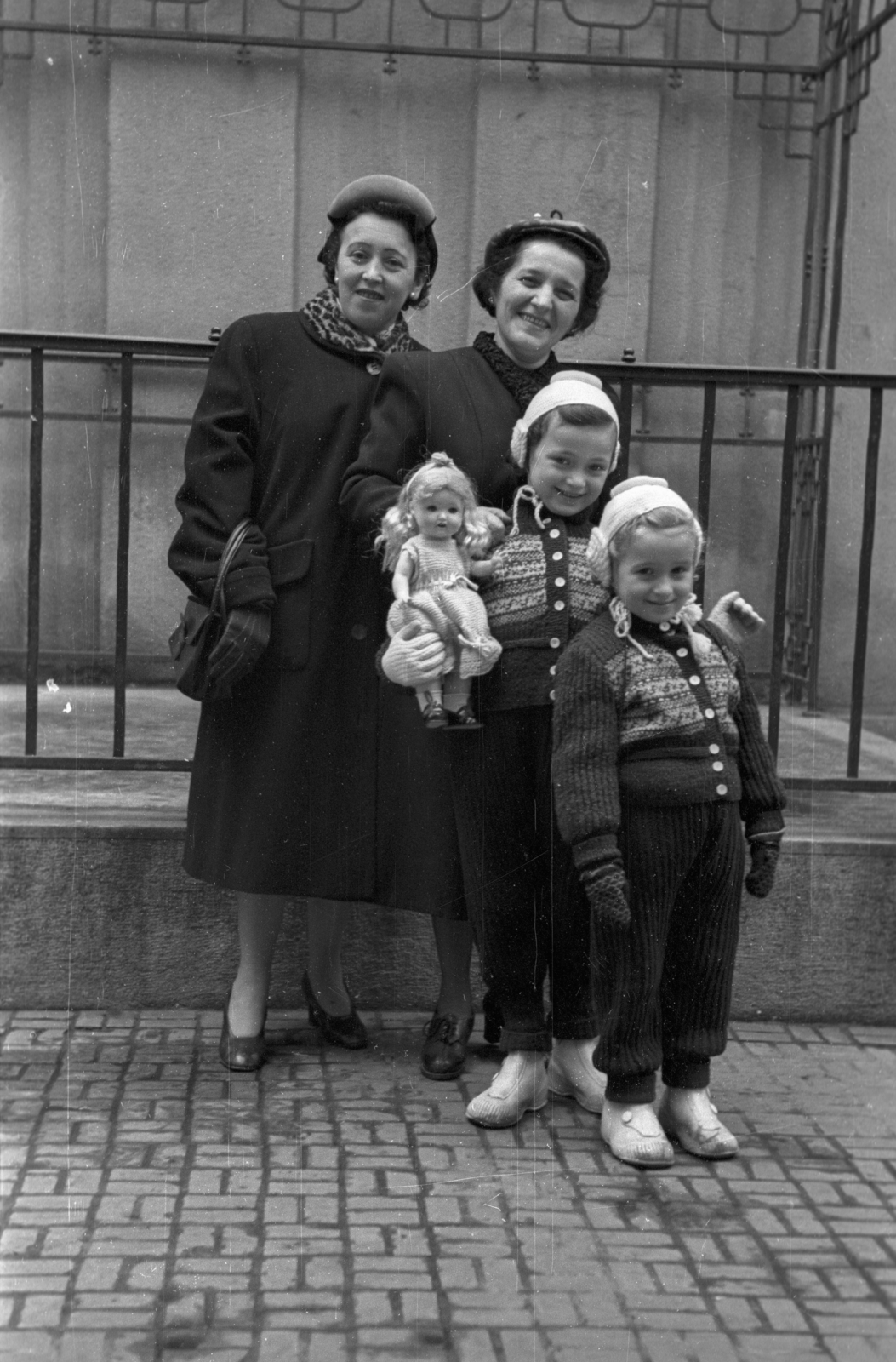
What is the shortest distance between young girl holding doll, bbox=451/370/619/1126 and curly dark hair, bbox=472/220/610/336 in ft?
0.96

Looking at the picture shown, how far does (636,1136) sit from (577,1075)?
36cm

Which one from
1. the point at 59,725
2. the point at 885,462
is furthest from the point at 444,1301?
the point at 885,462

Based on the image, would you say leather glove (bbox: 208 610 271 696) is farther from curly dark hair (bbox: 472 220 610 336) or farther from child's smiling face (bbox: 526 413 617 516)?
curly dark hair (bbox: 472 220 610 336)

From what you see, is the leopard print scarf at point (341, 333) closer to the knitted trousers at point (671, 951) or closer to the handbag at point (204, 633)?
the handbag at point (204, 633)

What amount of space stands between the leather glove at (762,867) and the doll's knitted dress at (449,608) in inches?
26.7

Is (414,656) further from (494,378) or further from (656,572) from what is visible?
(494,378)

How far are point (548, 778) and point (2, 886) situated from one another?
5.16ft

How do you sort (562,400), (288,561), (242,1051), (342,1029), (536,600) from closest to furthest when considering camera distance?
1. (562,400)
2. (536,600)
3. (288,561)
4. (242,1051)
5. (342,1029)

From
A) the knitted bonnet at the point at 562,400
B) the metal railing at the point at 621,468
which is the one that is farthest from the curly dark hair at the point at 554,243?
the metal railing at the point at 621,468

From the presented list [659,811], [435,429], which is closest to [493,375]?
[435,429]

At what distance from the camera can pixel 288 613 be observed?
3775mm

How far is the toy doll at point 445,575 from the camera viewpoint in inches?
130

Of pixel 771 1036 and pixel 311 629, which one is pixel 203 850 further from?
pixel 771 1036

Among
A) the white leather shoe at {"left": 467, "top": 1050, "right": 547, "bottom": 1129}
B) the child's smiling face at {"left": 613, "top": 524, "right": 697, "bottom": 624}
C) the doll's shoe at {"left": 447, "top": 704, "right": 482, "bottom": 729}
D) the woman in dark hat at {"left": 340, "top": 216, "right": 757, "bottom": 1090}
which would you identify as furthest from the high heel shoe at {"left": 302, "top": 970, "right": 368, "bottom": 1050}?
the child's smiling face at {"left": 613, "top": 524, "right": 697, "bottom": 624}
